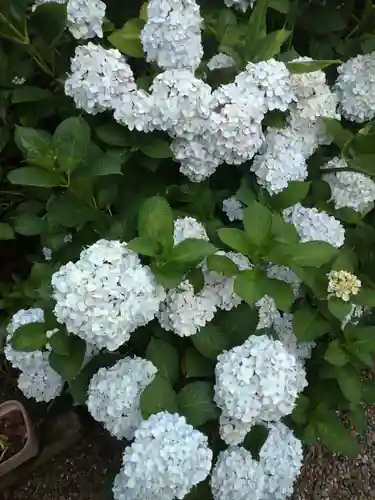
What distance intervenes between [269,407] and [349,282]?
265mm

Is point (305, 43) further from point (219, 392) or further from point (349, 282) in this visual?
point (219, 392)

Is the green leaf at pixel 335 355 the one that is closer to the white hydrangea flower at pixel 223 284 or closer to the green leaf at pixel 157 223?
the white hydrangea flower at pixel 223 284

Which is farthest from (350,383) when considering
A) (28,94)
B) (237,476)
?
(28,94)

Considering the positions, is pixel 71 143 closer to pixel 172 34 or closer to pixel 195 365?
pixel 172 34

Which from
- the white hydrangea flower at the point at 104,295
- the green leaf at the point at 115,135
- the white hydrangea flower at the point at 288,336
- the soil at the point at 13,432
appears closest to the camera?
the white hydrangea flower at the point at 104,295

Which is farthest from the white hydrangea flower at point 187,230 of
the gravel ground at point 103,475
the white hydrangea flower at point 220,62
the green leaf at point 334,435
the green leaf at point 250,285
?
the gravel ground at point 103,475

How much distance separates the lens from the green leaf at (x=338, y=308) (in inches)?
46.0

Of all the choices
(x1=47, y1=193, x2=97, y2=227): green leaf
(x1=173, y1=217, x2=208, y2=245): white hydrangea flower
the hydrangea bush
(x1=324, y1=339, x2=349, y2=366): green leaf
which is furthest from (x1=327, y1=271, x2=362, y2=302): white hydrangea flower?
(x1=47, y1=193, x2=97, y2=227): green leaf

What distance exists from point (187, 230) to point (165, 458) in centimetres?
38

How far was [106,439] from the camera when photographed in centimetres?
177

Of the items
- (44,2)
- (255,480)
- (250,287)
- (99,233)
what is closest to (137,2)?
(44,2)

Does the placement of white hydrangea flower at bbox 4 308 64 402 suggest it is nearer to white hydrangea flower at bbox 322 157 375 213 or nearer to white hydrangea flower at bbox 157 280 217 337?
white hydrangea flower at bbox 157 280 217 337

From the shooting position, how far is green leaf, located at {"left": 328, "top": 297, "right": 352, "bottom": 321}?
117cm

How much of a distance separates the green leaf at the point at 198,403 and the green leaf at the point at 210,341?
2.2 inches
